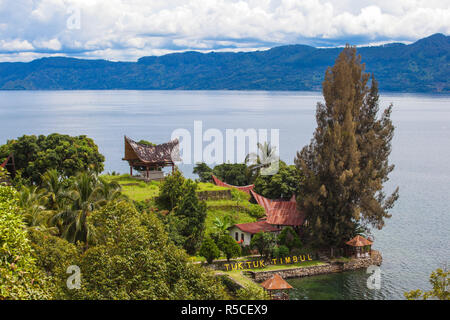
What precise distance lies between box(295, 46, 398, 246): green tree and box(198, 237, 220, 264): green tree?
8.43 m

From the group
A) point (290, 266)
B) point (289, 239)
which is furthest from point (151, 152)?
point (290, 266)

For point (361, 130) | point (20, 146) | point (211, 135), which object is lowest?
point (211, 135)

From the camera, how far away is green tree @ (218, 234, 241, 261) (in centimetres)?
3234

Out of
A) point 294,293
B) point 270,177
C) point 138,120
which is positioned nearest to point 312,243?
point 294,293

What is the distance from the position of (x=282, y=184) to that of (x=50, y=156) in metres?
21.8

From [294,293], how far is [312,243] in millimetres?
6284

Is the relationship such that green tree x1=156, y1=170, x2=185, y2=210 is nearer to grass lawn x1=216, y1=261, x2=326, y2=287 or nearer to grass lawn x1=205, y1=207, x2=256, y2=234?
grass lawn x1=205, y1=207, x2=256, y2=234

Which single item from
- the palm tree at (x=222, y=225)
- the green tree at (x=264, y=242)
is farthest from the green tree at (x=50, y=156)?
the green tree at (x=264, y=242)

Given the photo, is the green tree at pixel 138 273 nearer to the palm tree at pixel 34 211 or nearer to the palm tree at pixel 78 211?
the palm tree at pixel 34 211

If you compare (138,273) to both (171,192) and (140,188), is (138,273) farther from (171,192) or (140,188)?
(140,188)

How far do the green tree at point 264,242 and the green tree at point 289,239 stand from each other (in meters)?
1.37

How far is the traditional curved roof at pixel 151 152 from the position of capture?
4684 cm
